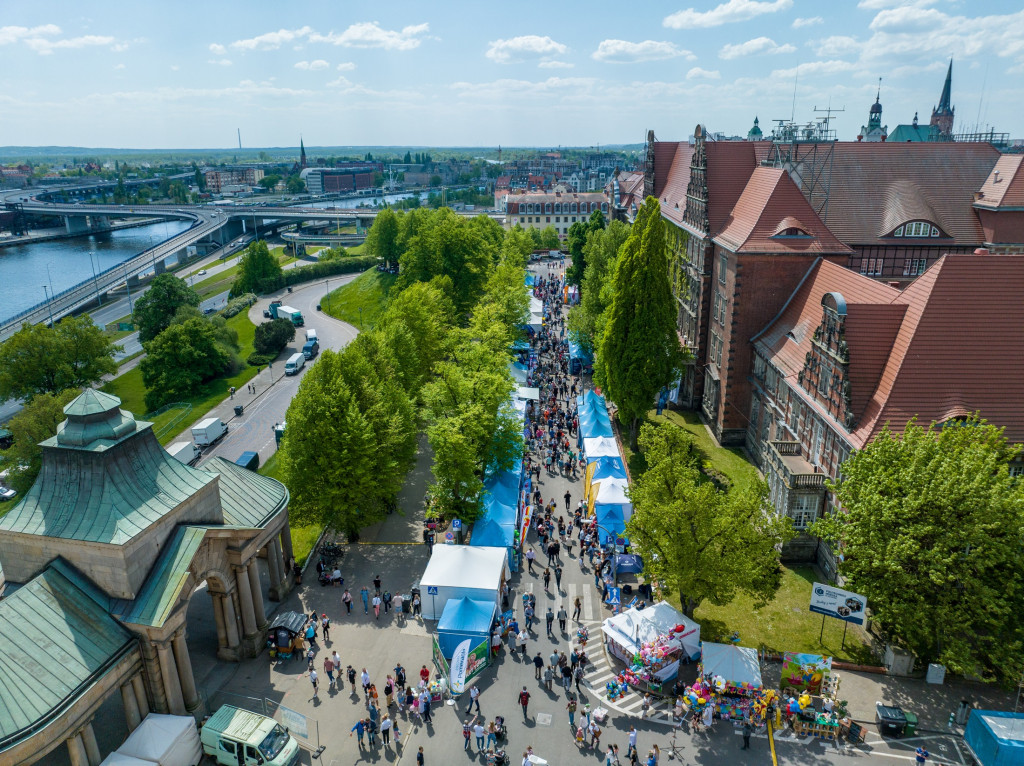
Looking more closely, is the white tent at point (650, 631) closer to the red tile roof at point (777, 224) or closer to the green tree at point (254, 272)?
the red tile roof at point (777, 224)

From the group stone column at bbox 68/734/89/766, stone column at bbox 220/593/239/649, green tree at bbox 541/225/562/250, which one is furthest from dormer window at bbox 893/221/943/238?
green tree at bbox 541/225/562/250

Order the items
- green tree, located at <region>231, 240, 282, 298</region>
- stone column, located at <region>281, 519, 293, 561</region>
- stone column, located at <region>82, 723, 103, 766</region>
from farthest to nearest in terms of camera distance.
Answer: green tree, located at <region>231, 240, 282, 298</region> → stone column, located at <region>281, 519, 293, 561</region> → stone column, located at <region>82, 723, 103, 766</region>

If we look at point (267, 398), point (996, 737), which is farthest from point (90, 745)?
point (267, 398)

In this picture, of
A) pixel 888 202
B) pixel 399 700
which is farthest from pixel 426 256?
pixel 399 700

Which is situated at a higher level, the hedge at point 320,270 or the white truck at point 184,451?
the hedge at point 320,270

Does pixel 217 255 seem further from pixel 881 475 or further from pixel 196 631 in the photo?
pixel 881 475

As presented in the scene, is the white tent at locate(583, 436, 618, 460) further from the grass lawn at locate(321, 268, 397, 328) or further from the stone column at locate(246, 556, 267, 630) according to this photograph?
the grass lawn at locate(321, 268, 397, 328)

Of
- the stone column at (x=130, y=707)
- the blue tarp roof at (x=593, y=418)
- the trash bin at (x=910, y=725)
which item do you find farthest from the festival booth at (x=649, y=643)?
the blue tarp roof at (x=593, y=418)
